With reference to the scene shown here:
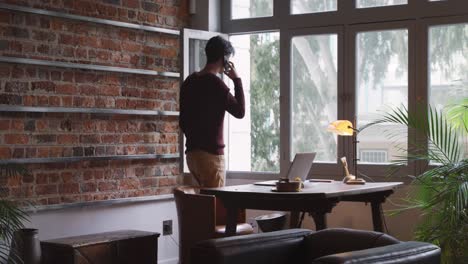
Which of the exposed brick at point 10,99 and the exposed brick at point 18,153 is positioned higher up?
the exposed brick at point 10,99

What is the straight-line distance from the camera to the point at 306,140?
24.0 feet

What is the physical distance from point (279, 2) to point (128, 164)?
218 centimetres

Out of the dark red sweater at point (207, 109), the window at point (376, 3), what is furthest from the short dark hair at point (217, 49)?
the window at point (376, 3)

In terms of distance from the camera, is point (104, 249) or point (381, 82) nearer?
point (104, 249)

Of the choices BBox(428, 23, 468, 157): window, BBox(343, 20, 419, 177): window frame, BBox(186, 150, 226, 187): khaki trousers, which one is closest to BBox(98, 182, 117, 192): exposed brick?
BBox(186, 150, 226, 187): khaki trousers

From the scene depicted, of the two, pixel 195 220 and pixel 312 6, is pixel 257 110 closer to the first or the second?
pixel 312 6

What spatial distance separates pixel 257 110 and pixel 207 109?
1749 millimetres

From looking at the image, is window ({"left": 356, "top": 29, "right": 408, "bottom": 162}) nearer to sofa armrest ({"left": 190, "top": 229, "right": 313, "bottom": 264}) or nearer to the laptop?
the laptop

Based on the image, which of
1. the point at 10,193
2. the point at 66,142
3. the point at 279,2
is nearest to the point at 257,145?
the point at 279,2

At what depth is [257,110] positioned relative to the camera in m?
→ 7.70

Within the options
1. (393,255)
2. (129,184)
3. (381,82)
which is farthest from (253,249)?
(381,82)

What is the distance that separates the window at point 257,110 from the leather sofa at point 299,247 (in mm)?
3484

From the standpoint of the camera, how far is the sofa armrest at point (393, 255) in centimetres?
316

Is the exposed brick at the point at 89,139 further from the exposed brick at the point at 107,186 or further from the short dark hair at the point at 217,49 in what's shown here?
the short dark hair at the point at 217,49
